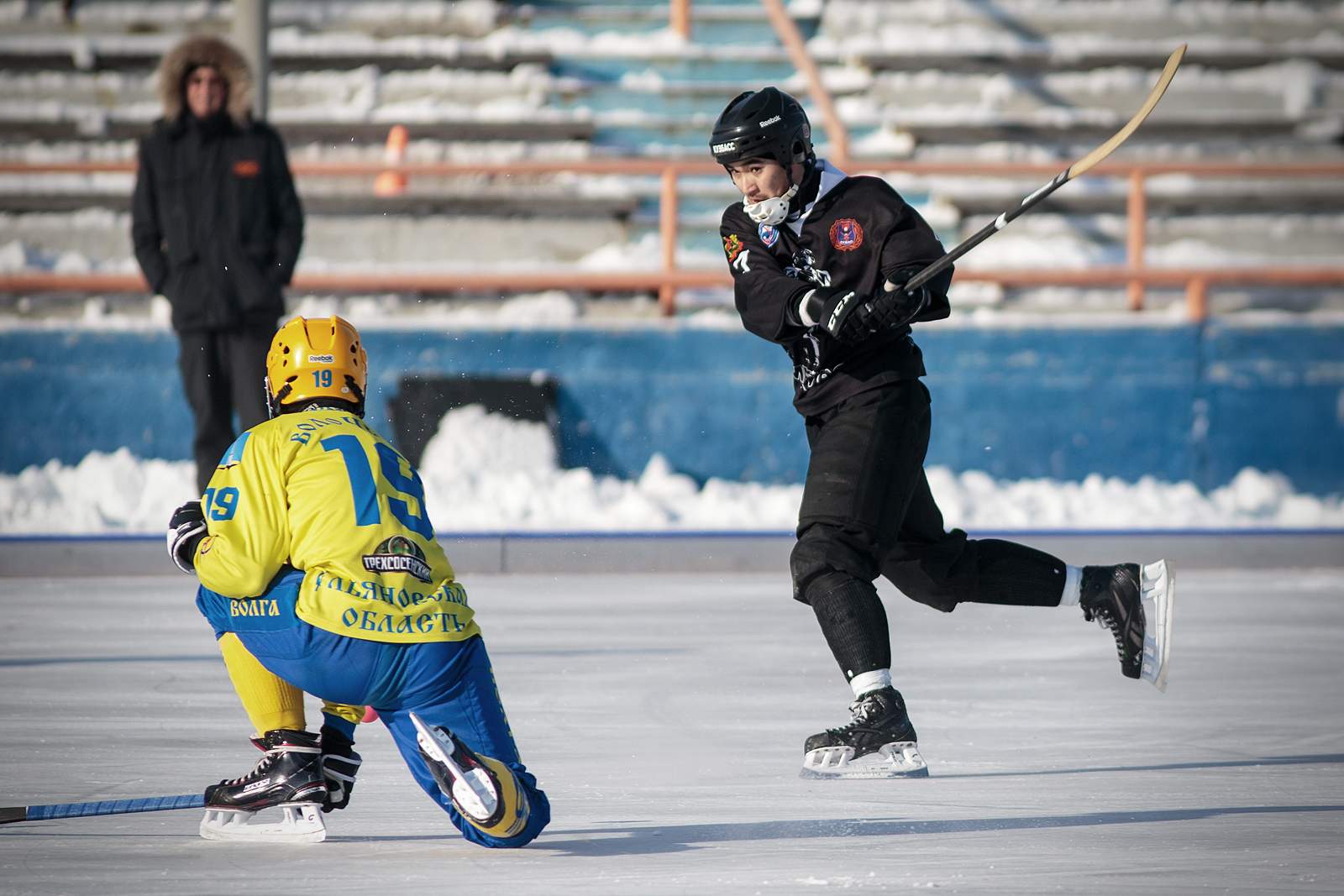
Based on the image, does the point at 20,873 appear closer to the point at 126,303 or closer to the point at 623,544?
the point at 623,544

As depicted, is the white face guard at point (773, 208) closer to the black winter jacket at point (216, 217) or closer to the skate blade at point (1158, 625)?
the skate blade at point (1158, 625)

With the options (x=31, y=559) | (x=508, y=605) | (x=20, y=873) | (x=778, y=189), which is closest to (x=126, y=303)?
(x=31, y=559)

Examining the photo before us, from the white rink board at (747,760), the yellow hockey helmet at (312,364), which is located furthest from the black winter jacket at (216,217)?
the yellow hockey helmet at (312,364)

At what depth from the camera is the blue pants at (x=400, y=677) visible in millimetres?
3754

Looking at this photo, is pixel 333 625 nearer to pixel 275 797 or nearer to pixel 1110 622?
pixel 275 797

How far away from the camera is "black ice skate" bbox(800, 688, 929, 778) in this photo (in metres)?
4.61

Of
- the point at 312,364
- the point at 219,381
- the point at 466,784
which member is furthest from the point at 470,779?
the point at 219,381

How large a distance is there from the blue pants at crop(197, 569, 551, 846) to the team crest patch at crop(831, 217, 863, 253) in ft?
5.07

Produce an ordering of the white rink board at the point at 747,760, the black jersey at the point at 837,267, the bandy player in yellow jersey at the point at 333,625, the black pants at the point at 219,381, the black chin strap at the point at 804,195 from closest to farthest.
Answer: the white rink board at the point at 747,760 < the bandy player in yellow jersey at the point at 333,625 < the black jersey at the point at 837,267 < the black chin strap at the point at 804,195 < the black pants at the point at 219,381

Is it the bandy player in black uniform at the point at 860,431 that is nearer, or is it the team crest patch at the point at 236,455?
the team crest patch at the point at 236,455

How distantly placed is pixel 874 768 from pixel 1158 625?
0.90 m

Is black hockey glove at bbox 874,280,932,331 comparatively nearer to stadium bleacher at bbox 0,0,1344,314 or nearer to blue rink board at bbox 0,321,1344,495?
blue rink board at bbox 0,321,1344,495

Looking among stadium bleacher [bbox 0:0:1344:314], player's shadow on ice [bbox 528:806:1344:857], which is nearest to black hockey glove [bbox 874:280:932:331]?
player's shadow on ice [bbox 528:806:1344:857]

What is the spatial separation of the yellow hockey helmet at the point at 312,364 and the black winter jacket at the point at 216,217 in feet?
17.1
